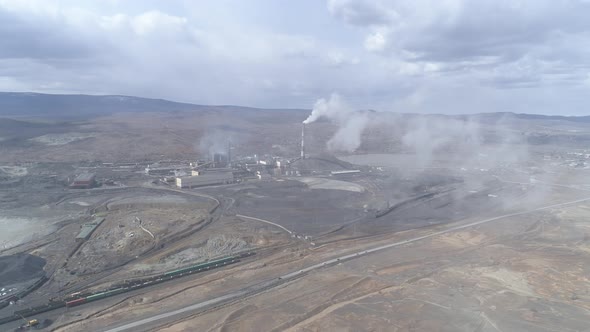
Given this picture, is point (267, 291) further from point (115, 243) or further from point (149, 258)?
point (115, 243)

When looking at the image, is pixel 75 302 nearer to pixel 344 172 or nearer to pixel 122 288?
pixel 122 288

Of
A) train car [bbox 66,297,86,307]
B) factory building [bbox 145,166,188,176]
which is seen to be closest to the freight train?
train car [bbox 66,297,86,307]

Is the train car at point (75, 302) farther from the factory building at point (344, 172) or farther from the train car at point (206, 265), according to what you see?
the factory building at point (344, 172)

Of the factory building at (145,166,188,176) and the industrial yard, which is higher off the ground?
the factory building at (145,166,188,176)

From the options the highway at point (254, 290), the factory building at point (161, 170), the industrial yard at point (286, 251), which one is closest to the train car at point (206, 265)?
the industrial yard at point (286, 251)

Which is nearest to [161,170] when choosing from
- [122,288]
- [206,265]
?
[206,265]

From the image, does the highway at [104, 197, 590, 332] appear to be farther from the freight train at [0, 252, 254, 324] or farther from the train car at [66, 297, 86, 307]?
the freight train at [0, 252, 254, 324]

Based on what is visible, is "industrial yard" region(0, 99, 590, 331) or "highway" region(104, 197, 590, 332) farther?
"industrial yard" region(0, 99, 590, 331)
